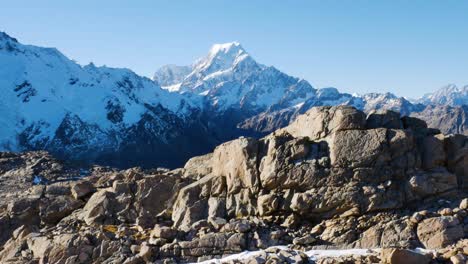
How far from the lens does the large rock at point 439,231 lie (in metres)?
26.1

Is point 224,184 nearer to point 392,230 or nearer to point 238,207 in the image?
point 238,207

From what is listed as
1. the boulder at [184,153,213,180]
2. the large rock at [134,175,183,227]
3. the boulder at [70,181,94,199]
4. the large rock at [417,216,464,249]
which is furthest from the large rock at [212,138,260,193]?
the boulder at [70,181,94,199]

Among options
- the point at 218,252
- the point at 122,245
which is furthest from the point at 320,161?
the point at 122,245

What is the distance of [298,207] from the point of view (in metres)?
29.0

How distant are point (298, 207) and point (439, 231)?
695cm

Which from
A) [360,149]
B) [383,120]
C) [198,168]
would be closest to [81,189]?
[198,168]

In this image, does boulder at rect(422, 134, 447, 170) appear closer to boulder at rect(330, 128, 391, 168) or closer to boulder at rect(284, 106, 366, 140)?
boulder at rect(330, 128, 391, 168)

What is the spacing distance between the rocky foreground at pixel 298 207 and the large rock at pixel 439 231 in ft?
0.15

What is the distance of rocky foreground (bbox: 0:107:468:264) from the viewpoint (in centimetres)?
2688

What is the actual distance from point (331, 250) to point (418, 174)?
22.3 ft

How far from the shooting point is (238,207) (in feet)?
101

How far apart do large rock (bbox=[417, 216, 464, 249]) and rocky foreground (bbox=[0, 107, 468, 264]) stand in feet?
0.15

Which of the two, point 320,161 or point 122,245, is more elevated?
point 320,161

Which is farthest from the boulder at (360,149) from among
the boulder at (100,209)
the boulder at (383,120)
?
the boulder at (100,209)
